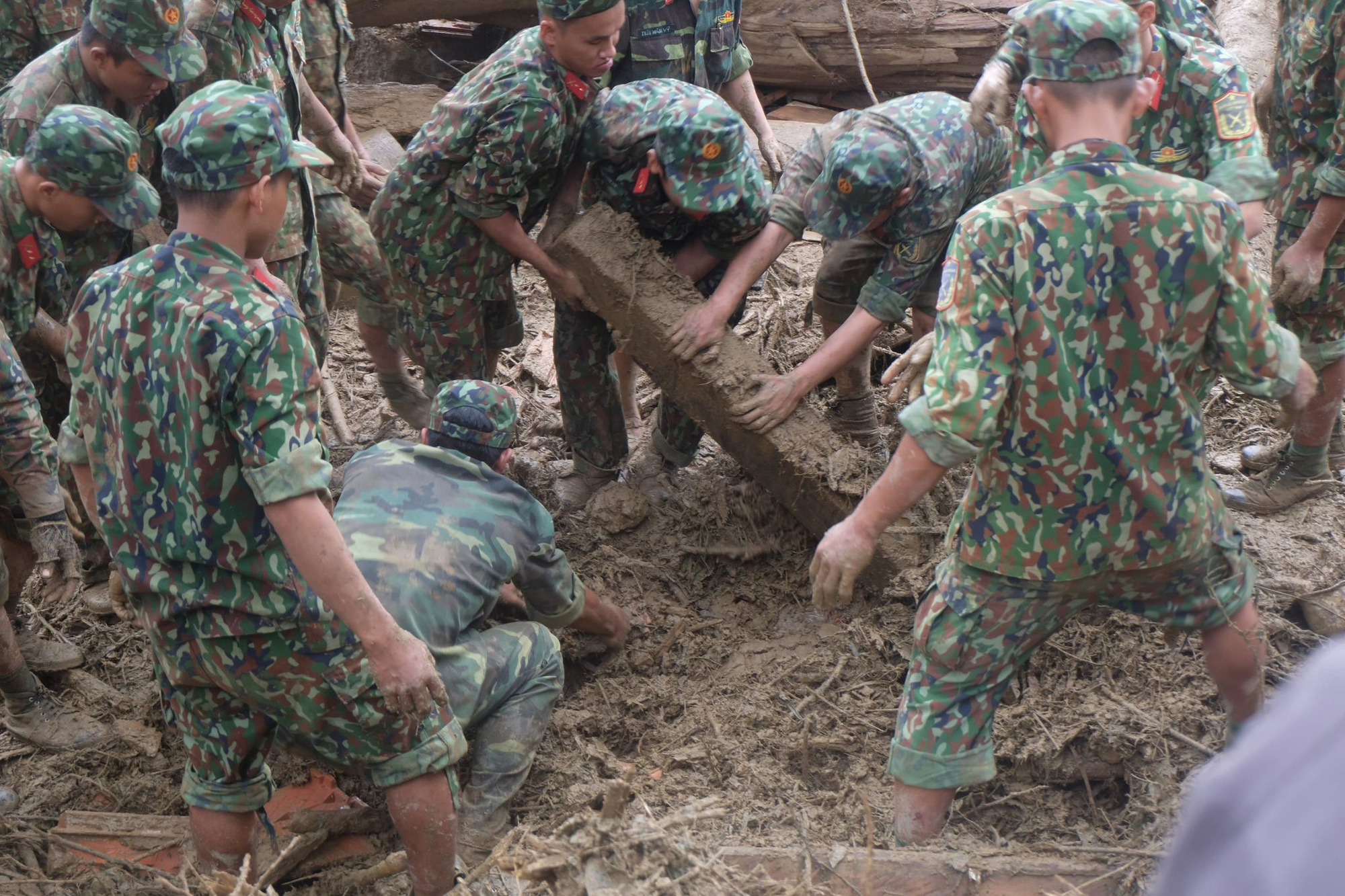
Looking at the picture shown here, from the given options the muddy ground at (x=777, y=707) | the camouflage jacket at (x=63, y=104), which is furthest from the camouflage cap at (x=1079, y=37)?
the camouflage jacket at (x=63, y=104)

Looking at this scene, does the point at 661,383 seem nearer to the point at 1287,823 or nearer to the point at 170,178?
the point at 170,178

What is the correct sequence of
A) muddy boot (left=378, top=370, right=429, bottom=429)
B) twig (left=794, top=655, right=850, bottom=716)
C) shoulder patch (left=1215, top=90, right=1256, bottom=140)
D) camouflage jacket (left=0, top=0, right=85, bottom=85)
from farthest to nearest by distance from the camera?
muddy boot (left=378, top=370, right=429, bottom=429)
camouflage jacket (left=0, top=0, right=85, bottom=85)
twig (left=794, top=655, right=850, bottom=716)
shoulder patch (left=1215, top=90, right=1256, bottom=140)

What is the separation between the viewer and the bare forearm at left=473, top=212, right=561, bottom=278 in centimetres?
468

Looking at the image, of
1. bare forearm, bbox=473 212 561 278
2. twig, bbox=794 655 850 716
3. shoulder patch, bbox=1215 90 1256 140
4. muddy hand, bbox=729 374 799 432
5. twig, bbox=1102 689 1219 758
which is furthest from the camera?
bare forearm, bbox=473 212 561 278

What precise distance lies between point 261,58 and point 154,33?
70 centimetres

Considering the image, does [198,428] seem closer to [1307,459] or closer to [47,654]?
[47,654]

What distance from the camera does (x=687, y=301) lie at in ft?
15.1

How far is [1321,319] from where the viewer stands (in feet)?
14.6

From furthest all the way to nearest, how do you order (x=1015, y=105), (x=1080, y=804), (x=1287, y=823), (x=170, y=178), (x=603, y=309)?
1. (x=603, y=309)
2. (x=1080, y=804)
3. (x=1015, y=105)
4. (x=170, y=178)
5. (x=1287, y=823)

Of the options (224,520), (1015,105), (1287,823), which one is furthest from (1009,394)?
(1287,823)

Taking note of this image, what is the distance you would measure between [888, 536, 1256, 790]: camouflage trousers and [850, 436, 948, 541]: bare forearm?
31 cm

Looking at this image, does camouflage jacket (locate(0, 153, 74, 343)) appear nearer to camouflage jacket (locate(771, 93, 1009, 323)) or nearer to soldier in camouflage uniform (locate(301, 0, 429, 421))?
soldier in camouflage uniform (locate(301, 0, 429, 421))

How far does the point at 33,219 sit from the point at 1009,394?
127 inches

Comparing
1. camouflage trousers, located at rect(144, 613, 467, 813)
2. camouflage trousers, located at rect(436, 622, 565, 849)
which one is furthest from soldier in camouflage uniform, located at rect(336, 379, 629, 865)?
camouflage trousers, located at rect(144, 613, 467, 813)
